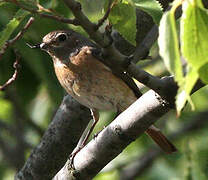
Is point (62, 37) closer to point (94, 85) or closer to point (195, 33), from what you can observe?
point (94, 85)

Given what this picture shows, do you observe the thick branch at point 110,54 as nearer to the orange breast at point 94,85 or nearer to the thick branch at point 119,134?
the thick branch at point 119,134

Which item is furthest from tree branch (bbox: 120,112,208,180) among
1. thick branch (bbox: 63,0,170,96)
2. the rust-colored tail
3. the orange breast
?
thick branch (bbox: 63,0,170,96)

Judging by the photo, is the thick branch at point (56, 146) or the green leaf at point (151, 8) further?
the thick branch at point (56, 146)

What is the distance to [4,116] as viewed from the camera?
733 centimetres

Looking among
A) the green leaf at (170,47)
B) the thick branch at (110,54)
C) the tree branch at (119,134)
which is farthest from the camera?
the tree branch at (119,134)

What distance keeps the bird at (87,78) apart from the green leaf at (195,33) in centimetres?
265

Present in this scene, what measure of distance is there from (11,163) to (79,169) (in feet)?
8.88

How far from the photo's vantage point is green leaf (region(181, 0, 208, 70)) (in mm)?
1914

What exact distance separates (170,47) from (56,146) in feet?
9.57

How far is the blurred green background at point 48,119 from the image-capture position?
5.02m

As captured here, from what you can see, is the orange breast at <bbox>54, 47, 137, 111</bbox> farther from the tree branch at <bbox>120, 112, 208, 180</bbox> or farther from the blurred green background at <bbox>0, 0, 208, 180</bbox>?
the tree branch at <bbox>120, 112, 208, 180</bbox>

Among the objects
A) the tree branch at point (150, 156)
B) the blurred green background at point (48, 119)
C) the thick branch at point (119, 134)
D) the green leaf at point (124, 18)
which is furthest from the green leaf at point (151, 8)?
the tree branch at point (150, 156)

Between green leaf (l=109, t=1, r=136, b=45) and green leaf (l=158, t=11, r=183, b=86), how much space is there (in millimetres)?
644

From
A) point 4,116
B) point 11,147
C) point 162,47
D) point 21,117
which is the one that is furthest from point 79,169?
point 4,116
